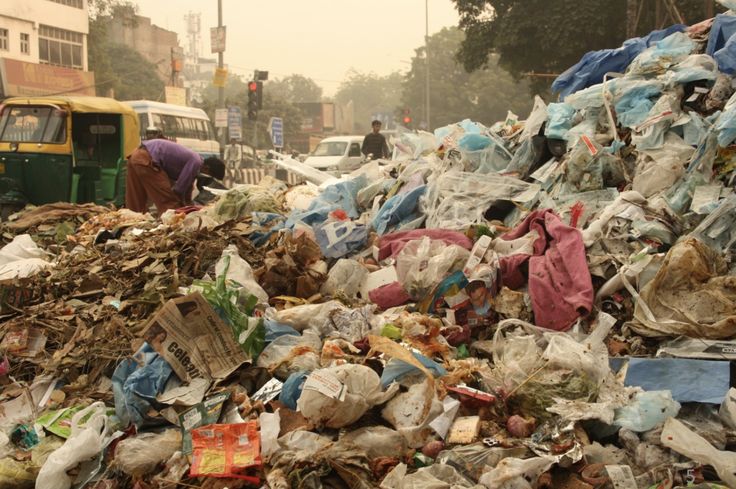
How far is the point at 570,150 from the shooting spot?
520cm

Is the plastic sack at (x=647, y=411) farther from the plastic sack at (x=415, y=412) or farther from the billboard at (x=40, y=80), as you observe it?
the billboard at (x=40, y=80)

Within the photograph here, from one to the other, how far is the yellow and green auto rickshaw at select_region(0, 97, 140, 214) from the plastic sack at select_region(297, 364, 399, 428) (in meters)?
7.17

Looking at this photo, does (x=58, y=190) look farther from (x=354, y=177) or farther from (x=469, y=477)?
(x=469, y=477)

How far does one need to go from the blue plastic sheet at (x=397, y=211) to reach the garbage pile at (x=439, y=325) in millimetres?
15

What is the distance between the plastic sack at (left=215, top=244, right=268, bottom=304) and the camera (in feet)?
14.1

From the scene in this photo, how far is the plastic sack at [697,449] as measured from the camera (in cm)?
264

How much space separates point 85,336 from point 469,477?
2.20 meters

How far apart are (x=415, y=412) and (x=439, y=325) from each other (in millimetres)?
862

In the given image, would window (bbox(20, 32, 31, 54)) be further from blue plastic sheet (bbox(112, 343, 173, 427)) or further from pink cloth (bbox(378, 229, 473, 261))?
blue plastic sheet (bbox(112, 343, 173, 427))

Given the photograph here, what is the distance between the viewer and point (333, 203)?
6137 millimetres

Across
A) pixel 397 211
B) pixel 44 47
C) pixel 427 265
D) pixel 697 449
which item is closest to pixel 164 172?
pixel 397 211

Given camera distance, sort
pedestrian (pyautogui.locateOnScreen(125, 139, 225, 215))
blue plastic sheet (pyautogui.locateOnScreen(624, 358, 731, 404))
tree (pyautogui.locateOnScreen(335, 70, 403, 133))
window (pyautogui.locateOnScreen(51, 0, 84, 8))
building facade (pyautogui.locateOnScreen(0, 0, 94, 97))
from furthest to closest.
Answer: tree (pyautogui.locateOnScreen(335, 70, 403, 133)), window (pyautogui.locateOnScreen(51, 0, 84, 8)), building facade (pyautogui.locateOnScreen(0, 0, 94, 97)), pedestrian (pyautogui.locateOnScreen(125, 139, 225, 215)), blue plastic sheet (pyautogui.locateOnScreen(624, 358, 731, 404))

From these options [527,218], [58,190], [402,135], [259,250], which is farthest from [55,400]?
[58,190]

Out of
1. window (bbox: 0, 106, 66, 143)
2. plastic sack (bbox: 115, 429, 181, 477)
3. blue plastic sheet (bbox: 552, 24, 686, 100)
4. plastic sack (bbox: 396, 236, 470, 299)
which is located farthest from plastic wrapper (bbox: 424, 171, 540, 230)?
window (bbox: 0, 106, 66, 143)
